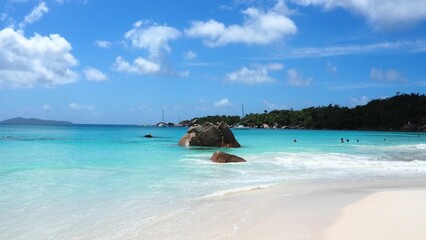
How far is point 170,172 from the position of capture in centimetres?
1481

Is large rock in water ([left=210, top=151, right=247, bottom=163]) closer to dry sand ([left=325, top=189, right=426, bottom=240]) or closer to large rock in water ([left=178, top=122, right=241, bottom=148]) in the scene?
dry sand ([left=325, top=189, right=426, bottom=240])

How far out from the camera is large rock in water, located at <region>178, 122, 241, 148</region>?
3114 cm

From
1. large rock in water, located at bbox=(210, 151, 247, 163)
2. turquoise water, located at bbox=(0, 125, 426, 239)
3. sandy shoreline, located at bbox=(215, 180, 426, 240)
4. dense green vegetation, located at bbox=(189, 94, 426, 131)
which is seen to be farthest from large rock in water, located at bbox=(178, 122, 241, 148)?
dense green vegetation, located at bbox=(189, 94, 426, 131)

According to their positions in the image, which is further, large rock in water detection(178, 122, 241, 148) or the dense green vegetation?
the dense green vegetation

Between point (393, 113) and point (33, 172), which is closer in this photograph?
point (33, 172)

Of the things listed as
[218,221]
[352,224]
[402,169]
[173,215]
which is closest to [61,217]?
[173,215]

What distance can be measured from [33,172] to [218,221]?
9874mm

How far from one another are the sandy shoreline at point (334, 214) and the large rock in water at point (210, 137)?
66.4 ft

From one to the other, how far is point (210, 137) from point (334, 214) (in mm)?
23847

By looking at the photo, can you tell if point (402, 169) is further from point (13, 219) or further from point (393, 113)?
point (393, 113)

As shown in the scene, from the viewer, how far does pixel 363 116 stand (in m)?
127

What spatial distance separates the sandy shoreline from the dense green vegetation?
108 metres

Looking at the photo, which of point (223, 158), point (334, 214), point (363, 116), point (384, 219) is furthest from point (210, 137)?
point (363, 116)

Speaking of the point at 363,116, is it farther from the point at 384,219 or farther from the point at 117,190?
the point at 384,219
